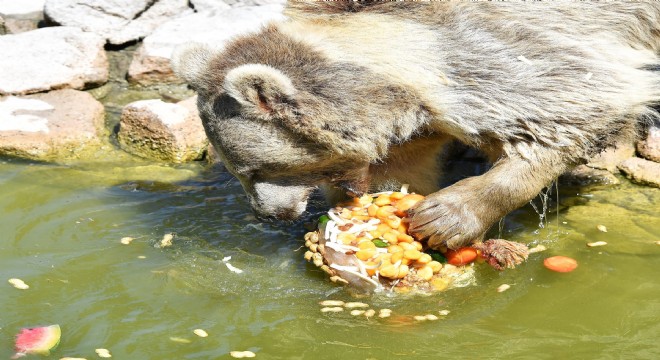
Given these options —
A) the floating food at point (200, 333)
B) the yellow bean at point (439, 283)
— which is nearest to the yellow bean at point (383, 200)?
the yellow bean at point (439, 283)

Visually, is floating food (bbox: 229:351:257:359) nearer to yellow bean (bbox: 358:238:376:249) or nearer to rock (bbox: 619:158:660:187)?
yellow bean (bbox: 358:238:376:249)

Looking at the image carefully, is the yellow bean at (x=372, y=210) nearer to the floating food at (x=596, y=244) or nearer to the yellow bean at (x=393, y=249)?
the yellow bean at (x=393, y=249)

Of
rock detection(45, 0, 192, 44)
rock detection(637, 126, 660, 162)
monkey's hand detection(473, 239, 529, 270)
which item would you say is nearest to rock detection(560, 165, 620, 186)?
rock detection(637, 126, 660, 162)

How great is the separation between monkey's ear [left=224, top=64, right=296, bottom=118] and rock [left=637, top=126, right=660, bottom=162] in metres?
3.18

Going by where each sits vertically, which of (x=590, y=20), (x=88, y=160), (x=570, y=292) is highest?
(x=590, y=20)

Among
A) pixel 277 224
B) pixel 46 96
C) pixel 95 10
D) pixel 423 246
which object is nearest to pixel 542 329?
pixel 423 246

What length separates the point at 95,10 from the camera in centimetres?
870

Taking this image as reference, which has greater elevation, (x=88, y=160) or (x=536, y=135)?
(x=536, y=135)

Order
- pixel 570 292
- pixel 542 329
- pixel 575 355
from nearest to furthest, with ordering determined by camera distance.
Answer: pixel 575 355, pixel 542 329, pixel 570 292

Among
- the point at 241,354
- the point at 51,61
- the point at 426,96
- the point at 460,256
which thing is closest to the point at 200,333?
the point at 241,354

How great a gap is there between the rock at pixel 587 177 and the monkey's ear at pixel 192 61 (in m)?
2.94

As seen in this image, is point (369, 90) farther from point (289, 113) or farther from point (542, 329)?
point (542, 329)

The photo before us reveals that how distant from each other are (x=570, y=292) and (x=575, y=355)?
0.77 meters

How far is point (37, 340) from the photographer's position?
14.4 feet
